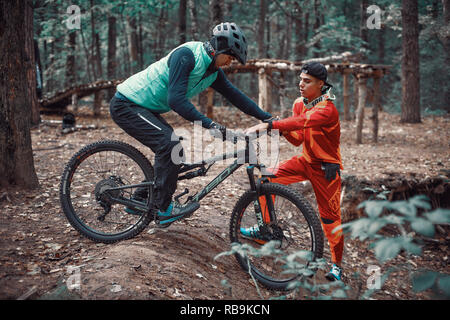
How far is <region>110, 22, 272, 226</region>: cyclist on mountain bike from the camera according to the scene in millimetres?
3035

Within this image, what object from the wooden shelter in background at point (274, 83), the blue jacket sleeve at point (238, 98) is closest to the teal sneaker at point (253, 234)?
the blue jacket sleeve at point (238, 98)

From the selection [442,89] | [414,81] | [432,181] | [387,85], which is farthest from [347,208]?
[387,85]

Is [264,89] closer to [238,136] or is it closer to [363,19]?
[238,136]

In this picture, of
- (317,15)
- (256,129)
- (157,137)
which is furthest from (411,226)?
(317,15)

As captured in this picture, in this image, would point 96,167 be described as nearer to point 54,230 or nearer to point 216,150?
point 54,230

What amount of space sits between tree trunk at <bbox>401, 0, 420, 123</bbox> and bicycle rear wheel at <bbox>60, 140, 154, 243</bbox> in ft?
35.7

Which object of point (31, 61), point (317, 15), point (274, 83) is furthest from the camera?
point (317, 15)

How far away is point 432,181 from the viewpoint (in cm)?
625

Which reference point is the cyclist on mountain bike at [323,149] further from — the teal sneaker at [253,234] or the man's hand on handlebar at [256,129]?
the man's hand on handlebar at [256,129]

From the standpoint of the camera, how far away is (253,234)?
359 centimetres

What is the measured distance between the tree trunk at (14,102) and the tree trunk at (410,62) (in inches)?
443

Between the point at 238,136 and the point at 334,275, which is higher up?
the point at 238,136

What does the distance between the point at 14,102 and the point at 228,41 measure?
3093mm

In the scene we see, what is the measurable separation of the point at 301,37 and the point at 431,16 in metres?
7.40
